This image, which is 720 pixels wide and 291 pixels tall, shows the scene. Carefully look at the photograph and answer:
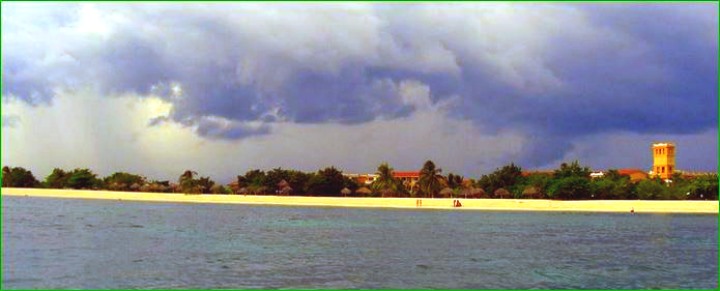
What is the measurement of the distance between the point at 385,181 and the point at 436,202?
20.5m

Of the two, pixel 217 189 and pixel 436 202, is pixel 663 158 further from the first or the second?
pixel 217 189

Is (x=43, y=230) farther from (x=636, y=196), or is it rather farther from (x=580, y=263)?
(x=636, y=196)

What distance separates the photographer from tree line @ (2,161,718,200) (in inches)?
4080

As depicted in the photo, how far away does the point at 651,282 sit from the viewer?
23.7 m

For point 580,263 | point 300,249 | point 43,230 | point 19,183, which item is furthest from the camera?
point 19,183

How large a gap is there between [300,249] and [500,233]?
17780mm

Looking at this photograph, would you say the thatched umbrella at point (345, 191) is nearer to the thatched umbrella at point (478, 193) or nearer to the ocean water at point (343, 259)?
the thatched umbrella at point (478, 193)

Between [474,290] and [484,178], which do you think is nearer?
[474,290]

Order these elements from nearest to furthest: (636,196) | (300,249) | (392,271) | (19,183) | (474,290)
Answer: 1. (474,290)
2. (392,271)
3. (300,249)
4. (636,196)
5. (19,183)

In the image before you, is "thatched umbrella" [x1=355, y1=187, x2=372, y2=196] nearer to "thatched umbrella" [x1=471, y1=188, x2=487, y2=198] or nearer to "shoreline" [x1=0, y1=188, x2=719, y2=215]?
"shoreline" [x1=0, y1=188, x2=719, y2=215]

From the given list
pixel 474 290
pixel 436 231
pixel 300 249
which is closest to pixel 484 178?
pixel 436 231

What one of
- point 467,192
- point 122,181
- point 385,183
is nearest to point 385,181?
point 385,183

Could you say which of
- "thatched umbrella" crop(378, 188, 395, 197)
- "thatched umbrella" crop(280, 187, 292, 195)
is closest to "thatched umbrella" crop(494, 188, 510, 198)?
"thatched umbrella" crop(378, 188, 395, 197)

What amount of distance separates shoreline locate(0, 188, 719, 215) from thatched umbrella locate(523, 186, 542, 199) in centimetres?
595
